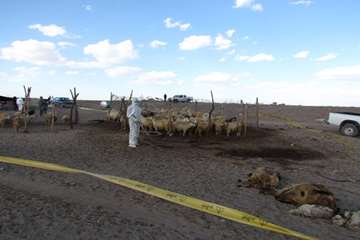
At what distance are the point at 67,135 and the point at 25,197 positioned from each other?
10406 millimetres

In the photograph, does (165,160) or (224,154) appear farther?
(224,154)

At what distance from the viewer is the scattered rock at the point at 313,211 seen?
26.9 feet

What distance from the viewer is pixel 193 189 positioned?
9.66m

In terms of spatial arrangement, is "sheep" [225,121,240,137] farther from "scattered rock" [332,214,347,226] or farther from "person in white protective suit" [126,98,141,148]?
"scattered rock" [332,214,347,226]

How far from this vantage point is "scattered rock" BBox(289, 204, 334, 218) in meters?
8.20

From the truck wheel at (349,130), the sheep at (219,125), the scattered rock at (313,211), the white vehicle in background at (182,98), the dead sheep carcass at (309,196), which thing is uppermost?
the white vehicle in background at (182,98)

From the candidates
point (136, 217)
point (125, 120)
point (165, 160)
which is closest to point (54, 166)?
point (165, 160)

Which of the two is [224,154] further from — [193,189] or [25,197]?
[25,197]

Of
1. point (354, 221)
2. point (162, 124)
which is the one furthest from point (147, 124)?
point (354, 221)

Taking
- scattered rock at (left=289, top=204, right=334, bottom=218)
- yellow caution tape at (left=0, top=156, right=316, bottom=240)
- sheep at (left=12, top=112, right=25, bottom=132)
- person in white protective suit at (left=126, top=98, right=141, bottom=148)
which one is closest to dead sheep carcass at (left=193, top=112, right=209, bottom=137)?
person in white protective suit at (left=126, top=98, right=141, bottom=148)

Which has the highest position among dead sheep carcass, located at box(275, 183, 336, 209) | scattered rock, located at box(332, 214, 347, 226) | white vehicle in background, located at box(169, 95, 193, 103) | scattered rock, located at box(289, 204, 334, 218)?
white vehicle in background, located at box(169, 95, 193, 103)

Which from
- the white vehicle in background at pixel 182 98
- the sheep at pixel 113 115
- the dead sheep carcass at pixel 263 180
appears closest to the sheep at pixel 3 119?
the sheep at pixel 113 115

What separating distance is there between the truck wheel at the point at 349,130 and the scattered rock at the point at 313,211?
53.7 ft

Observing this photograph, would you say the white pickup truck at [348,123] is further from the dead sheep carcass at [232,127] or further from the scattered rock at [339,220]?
the scattered rock at [339,220]
